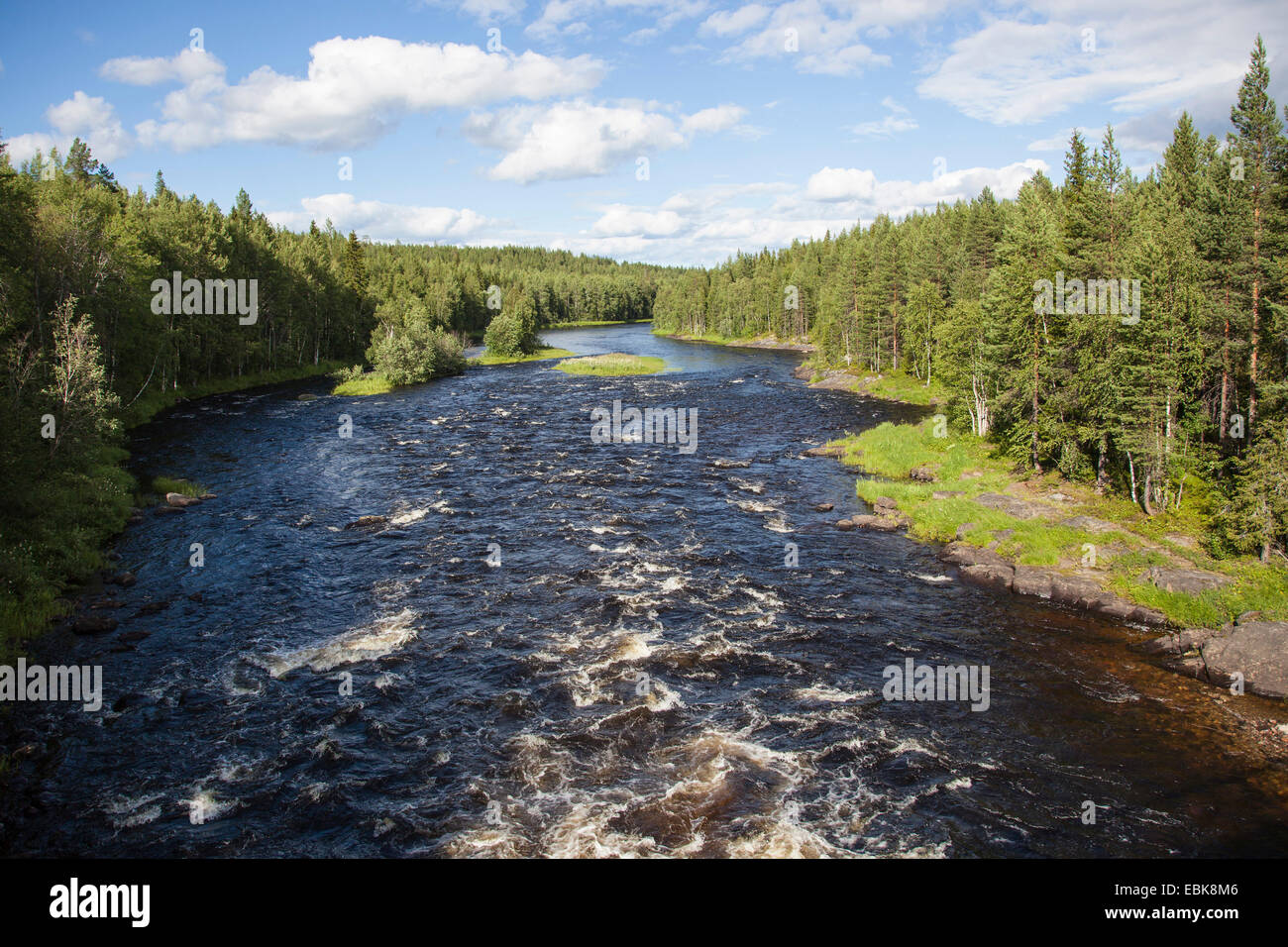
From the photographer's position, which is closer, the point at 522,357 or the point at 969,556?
the point at 969,556

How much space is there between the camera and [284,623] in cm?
2981

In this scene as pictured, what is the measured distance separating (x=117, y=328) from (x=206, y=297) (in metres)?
A: 24.4

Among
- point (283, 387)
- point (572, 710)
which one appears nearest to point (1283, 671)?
point (572, 710)

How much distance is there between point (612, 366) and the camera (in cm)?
11750

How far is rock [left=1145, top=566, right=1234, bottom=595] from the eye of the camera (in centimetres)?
2947

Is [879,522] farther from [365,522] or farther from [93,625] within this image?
[93,625]

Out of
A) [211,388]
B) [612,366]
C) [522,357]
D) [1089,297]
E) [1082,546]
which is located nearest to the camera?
[1082,546]

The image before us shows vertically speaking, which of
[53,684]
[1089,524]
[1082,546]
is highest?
[1089,524]

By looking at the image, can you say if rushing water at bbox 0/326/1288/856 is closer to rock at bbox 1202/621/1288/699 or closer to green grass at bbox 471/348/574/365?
rock at bbox 1202/621/1288/699

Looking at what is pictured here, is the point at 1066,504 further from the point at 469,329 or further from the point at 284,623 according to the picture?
the point at 469,329

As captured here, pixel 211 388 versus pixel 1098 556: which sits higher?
pixel 211 388
